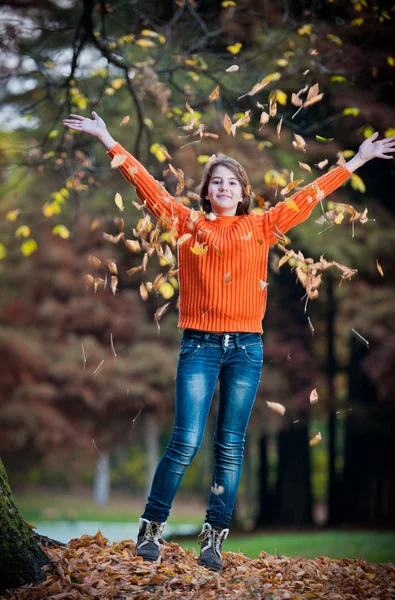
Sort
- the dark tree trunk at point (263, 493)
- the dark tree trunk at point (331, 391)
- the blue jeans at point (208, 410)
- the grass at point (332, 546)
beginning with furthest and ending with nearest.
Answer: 1. the dark tree trunk at point (263, 493)
2. the dark tree trunk at point (331, 391)
3. the grass at point (332, 546)
4. the blue jeans at point (208, 410)

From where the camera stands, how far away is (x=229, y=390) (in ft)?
12.0

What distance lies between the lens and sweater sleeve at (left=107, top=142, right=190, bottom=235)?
370 cm

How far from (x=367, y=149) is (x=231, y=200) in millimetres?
775

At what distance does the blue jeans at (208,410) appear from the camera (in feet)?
11.7

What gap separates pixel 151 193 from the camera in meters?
3.75

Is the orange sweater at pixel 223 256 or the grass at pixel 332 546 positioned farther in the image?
the grass at pixel 332 546

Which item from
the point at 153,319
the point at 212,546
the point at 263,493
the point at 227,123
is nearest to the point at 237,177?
the point at 227,123

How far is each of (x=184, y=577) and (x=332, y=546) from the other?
5.95 meters

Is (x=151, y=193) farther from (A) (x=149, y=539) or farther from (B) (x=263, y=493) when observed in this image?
(B) (x=263, y=493)

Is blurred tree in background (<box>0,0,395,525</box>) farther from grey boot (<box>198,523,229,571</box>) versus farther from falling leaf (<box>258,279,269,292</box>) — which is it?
grey boot (<box>198,523,229,571</box>)

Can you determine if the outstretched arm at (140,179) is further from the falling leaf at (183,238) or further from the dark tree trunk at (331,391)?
the dark tree trunk at (331,391)

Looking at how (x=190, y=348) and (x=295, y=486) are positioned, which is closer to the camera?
(x=190, y=348)

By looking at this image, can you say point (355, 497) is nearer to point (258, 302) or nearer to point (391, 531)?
point (391, 531)

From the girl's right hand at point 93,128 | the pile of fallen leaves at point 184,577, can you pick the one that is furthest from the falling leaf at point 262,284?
the pile of fallen leaves at point 184,577
